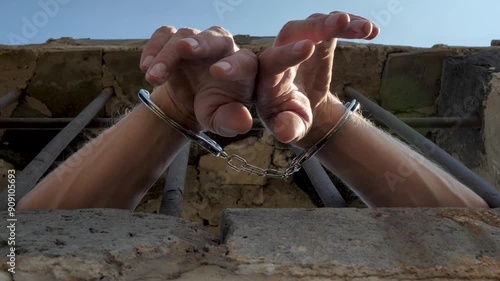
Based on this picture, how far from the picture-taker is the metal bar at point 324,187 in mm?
1489

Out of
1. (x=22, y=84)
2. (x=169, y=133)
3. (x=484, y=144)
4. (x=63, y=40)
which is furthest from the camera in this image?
(x=63, y=40)

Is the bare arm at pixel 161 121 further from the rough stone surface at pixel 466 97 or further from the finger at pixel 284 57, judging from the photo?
the rough stone surface at pixel 466 97

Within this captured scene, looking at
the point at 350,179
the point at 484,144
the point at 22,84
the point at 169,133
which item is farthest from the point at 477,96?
the point at 22,84

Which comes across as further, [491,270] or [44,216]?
[44,216]

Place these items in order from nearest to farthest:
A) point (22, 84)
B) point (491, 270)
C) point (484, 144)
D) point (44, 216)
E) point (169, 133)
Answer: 1. point (491, 270)
2. point (44, 216)
3. point (169, 133)
4. point (484, 144)
5. point (22, 84)

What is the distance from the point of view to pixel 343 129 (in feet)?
4.56

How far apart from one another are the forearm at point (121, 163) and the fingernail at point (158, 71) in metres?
0.37

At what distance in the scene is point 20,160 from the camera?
2.43 metres

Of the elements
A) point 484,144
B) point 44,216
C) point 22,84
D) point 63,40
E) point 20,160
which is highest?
point 63,40

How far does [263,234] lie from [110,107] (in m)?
1.69

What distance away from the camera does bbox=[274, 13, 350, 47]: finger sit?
3.33ft

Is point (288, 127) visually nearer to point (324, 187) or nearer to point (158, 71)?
point (158, 71)

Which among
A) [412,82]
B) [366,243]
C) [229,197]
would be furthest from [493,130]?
[366,243]

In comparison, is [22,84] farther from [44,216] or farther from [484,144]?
[484,144]
